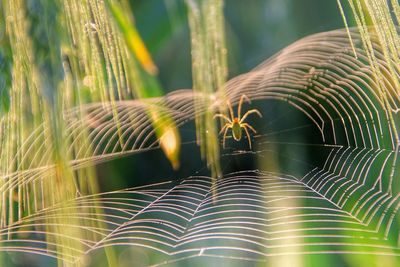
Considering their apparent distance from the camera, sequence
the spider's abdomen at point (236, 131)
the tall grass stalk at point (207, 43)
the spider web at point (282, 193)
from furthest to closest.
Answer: the spider's abdomen at point (236, 131), the spider web at point (282, 193), the tall grass stalk at point (207, 43)

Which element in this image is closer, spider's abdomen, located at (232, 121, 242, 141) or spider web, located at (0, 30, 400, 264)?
spider web, located at (0, 30, 400, 264)

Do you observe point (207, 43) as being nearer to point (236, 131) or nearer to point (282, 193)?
point (282, 193)

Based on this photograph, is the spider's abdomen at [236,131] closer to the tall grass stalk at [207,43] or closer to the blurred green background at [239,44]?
the blurred green background at [239,44]

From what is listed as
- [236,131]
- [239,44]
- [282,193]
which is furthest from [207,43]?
[236,131]

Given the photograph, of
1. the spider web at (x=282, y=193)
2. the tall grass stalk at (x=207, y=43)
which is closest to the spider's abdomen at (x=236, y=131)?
the spider web at (x=282, y=193)

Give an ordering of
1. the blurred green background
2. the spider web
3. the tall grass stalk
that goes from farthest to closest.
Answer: the blurred green background, the spider web, the tall grass stalk

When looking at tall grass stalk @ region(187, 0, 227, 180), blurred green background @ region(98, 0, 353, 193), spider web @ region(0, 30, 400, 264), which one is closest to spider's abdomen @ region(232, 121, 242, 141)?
spider web @ region(0, 30, 400, 264)

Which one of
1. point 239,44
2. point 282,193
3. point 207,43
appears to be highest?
point 239,44

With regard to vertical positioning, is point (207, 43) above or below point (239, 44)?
below

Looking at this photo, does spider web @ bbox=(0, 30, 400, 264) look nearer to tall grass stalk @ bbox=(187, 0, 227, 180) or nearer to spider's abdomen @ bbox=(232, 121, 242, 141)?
spider's abdomen @ bbox=(232, 121, 242, 141)
